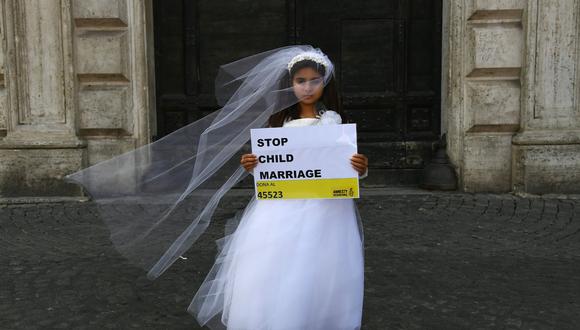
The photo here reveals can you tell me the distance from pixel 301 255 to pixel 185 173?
29.1 inches

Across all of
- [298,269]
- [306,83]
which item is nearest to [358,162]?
[306,83]

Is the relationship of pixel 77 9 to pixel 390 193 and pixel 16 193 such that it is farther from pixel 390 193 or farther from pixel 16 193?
pixel 390 193

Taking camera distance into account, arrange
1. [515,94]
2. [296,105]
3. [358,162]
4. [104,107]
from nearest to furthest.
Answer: [358,162] < [296,105] < [515,94] < [104,107]

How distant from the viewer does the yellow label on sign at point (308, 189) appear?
2771 mm

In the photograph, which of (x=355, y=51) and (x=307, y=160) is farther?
(x=355, y=51)

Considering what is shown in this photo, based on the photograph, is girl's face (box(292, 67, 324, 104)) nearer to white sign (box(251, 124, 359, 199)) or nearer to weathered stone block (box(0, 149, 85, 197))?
white sign (box(251, 124, 359, 199))

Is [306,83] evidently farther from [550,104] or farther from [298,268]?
[550,104]

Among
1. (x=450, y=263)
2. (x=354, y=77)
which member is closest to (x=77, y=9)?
(x=354, y=77)

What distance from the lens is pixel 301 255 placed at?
284cm

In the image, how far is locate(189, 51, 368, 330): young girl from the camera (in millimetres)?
2834

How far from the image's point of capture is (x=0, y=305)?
12.0 ft

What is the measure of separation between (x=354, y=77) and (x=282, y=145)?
496 cm

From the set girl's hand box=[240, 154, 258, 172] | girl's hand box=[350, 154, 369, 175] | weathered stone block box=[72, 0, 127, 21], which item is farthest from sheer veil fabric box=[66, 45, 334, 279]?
weathered stone block box=[72, 0, 127, 21]

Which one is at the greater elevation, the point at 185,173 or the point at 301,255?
the point at 185,173
